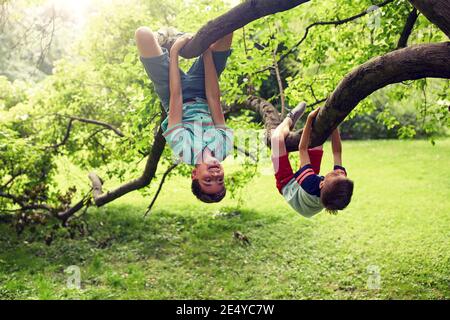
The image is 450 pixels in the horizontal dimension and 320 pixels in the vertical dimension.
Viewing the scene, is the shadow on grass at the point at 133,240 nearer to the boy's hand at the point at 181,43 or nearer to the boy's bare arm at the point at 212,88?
the boy's bare arm at the point at 212,88

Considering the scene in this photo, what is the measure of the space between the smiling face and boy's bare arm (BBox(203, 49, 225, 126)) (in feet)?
1.27

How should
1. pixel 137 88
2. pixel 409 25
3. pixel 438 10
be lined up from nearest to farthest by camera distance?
pixel 438 10 → pixel 409 25 → pixel 137 88

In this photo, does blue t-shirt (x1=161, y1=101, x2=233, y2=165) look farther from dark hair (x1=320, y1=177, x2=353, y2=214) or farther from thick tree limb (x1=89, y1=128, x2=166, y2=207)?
thick tree limb (x1=89, y1=128, x2=166, y2=207)

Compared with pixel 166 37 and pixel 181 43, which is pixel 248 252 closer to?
pixel 166 37

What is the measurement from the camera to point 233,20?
9.71 feet

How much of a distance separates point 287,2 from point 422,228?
8.07 meters

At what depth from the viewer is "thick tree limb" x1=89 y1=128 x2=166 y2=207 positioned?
6044 mm

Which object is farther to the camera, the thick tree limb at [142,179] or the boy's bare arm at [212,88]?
the thick tree limb at [142,179]

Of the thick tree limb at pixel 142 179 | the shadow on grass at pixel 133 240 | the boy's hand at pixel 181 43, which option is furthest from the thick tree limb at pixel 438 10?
the shadow on grass at pixel 133 240

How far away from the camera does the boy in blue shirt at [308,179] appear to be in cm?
328

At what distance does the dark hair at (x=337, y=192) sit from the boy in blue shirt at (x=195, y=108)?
76 centimetres

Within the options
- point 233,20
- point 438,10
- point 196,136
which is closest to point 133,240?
point 196,136

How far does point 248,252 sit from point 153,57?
5.94 metres
